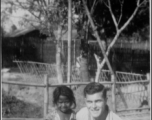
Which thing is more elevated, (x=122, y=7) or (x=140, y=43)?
(x=122, y=7)

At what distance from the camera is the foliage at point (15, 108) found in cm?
158

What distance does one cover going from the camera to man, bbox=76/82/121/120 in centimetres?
141

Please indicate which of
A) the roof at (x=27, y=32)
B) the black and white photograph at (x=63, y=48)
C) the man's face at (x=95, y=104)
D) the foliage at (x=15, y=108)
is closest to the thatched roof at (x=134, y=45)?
the black and white photograph at (x=63, y=48)

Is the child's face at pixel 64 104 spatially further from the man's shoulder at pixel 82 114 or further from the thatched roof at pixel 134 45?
the thatched roof at pixel 134 45

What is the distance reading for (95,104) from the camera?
1408 millimetres

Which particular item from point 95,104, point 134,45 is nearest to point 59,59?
point 95,104

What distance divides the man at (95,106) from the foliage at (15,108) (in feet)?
1.23

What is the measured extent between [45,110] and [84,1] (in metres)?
0.86

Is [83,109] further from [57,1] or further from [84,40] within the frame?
[57,1]

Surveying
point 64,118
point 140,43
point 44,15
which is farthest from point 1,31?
point 140,43

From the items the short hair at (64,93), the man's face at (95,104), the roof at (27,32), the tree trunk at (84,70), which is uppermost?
the roof at (27,32)

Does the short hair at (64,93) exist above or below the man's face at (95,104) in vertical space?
above

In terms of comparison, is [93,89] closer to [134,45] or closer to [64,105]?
[64,105]

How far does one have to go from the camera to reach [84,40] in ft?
5.05
